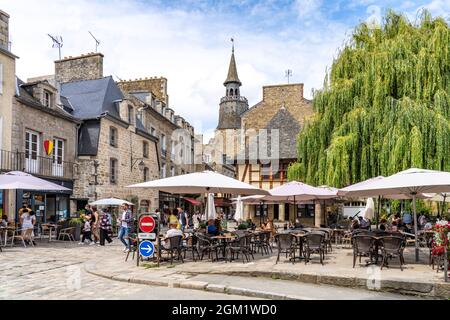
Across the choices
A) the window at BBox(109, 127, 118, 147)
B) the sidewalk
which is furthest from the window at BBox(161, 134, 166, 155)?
the sidewalk

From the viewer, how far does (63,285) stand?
23.4 ft

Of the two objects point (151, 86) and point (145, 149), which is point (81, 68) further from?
point (151, 86)

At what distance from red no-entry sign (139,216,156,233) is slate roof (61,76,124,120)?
43.9 ft

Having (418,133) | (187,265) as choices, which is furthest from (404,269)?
(418,133)

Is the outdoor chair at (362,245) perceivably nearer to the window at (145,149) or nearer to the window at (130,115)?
the window at (130,115)

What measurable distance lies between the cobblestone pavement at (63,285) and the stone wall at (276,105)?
26.2 meters

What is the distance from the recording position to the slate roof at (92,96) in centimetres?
2156

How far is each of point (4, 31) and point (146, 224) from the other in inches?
449

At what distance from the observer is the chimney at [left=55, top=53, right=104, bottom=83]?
24.9m

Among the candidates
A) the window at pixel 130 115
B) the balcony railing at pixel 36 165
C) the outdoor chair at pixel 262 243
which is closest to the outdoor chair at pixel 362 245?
the outdoor chair at pixel 262 243

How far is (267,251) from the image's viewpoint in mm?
12070
